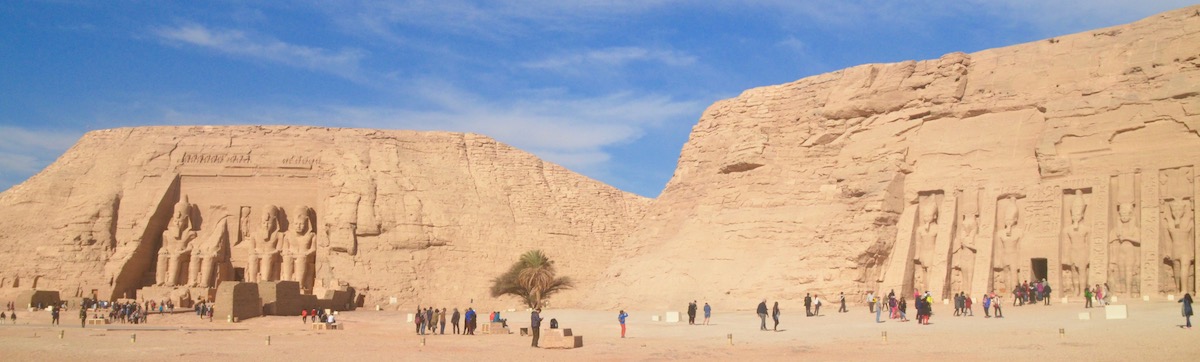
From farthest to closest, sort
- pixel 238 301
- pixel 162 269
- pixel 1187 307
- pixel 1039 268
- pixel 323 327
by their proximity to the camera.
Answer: pixel 162 269 < pixel 238 301 < pixel 1039 268 < pixel 323 327 < pixel 1187 307

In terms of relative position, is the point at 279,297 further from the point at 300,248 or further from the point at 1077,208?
the point at 1077,208

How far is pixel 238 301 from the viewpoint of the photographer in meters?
31.0

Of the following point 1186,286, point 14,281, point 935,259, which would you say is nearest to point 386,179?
point 14,281

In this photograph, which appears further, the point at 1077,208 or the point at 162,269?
the point at 162,269

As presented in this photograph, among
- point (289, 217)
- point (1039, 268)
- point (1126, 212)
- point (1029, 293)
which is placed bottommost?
point (1029, 293)

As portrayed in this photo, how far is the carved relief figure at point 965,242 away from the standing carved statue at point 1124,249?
3633mm

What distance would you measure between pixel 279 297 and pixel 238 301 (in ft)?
7.05

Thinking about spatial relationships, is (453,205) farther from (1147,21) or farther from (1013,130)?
(1147,21)

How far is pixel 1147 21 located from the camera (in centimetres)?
2942

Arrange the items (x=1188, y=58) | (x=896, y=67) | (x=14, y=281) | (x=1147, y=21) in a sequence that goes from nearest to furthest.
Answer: (x=1188, y=58) < (x=1147, y=21) < (x=896, y=67) < (x=14, y=281)

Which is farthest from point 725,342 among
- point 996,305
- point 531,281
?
point 531,281

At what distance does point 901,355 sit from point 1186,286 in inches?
480

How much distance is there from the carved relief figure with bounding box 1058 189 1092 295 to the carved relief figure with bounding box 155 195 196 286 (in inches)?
1255

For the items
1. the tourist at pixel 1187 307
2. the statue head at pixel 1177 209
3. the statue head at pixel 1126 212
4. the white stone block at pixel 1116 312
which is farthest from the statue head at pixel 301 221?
the tourist at pixel 1187 307
